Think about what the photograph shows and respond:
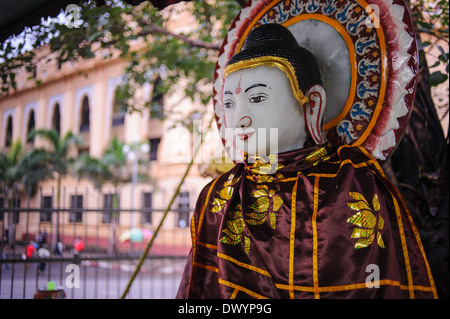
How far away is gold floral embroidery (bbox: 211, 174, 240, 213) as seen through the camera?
1.71m

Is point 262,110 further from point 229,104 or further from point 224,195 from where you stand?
point 224,195

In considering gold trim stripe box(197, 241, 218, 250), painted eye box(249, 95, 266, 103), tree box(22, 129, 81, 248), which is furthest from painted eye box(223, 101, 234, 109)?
tree box(22, 129, 81, 248)

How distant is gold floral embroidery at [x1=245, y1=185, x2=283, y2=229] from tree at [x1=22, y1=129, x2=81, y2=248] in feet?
23.4

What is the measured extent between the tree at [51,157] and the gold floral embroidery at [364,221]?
7.52 meters

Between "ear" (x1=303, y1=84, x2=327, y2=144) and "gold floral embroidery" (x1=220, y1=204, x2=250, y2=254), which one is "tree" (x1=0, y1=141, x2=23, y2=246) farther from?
"ear" (x1=303, y1=84, x2=327, y2=144)

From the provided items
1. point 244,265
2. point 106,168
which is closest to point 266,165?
point 244,265

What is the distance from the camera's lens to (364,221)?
1353 mm

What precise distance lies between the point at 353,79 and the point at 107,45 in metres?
3.80

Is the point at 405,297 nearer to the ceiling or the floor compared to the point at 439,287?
nearer to the ceiling

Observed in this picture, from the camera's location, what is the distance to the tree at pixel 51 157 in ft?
27.8

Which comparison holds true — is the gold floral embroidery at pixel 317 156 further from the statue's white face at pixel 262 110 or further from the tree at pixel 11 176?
the tree at pixel 11 176

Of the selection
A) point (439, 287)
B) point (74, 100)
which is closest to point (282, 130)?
point (439, 287)

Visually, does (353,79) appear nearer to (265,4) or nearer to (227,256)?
(265,4)

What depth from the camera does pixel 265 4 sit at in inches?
79.6
